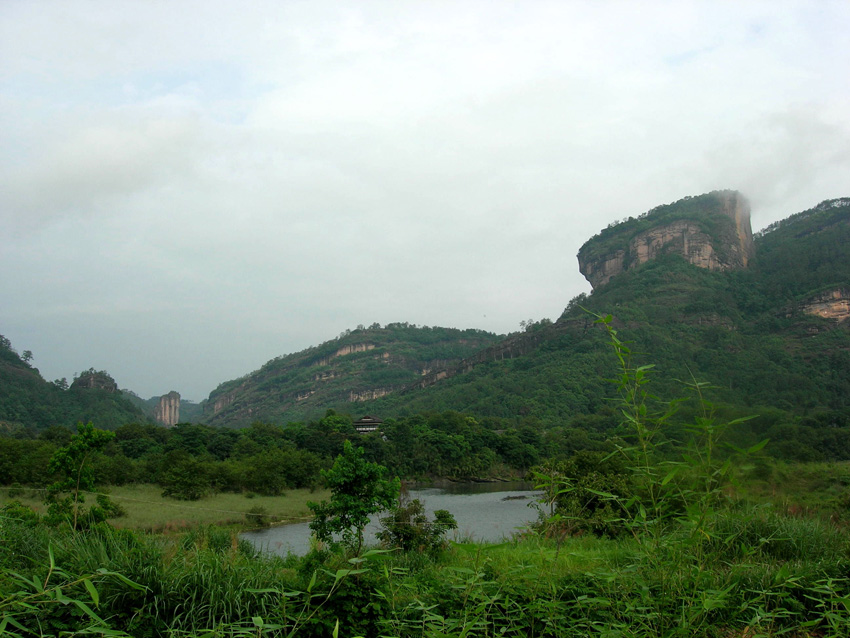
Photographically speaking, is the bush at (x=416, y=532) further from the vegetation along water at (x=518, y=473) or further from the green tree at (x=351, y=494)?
the green tree at (x=351, y=494)

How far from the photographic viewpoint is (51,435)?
131 feet

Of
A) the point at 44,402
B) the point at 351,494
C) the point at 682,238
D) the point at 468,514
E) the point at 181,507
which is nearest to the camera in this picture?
the point at 351,494

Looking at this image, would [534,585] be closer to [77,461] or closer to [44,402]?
[77,461]

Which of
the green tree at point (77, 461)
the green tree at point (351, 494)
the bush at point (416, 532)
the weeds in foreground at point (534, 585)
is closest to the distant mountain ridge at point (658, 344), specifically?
the bush at point (416, 532)

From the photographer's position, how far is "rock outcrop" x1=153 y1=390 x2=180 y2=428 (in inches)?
5202

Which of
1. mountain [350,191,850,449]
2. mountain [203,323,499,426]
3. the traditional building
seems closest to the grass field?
the traditional building

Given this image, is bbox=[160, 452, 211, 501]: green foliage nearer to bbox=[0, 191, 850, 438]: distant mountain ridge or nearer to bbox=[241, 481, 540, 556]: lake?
bbox=[241, 481, 540, 556]: lake

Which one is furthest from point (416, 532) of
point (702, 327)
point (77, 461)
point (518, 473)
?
point (702, 327)

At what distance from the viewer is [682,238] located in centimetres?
9856

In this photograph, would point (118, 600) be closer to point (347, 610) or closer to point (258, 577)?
point (258, 577)

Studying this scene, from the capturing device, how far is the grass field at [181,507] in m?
23.2

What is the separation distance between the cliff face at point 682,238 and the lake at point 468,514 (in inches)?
2579

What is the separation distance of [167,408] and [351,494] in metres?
135

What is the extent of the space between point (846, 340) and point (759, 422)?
60898 mm
